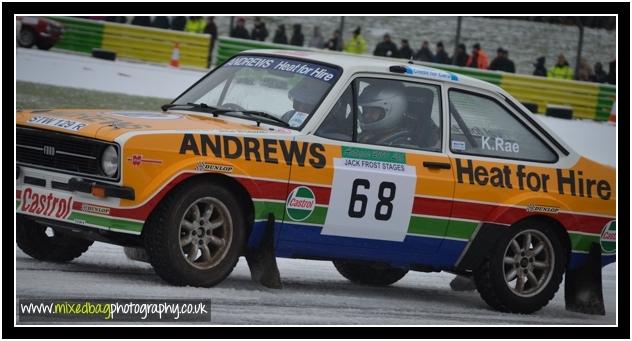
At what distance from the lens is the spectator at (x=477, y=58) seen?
23266 millimetres

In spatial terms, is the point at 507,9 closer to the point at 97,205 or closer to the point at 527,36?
the point at 97,205

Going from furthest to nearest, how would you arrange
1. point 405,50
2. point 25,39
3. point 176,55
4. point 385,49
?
point 176,55 → point 385,49 → point 405,50 → point 25,39

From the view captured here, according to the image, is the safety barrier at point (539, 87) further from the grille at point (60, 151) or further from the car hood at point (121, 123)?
the grille at point (60, 151)

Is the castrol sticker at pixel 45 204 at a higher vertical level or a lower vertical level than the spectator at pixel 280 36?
lower

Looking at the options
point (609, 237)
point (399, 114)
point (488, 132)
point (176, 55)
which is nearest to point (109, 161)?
point (399, 114)

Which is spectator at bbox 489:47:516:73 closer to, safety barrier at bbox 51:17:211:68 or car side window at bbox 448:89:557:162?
safety barrier at bbox 51:17:211:68

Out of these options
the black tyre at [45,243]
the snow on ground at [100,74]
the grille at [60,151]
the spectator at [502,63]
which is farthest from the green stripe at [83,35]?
the grille at [60,151]

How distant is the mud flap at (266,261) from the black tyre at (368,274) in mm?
1814

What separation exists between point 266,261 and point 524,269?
→ 214 centimetres

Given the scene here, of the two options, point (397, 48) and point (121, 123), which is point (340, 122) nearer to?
point (121, 123)


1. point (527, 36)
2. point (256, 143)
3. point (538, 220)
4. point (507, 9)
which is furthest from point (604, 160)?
point (527, 36)

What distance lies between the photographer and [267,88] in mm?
8977

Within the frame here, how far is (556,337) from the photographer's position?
8.79 meters

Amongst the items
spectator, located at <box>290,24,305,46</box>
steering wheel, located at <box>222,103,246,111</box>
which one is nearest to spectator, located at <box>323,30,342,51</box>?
spectator, located at <box>290,24,305,46</box>
